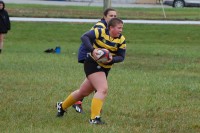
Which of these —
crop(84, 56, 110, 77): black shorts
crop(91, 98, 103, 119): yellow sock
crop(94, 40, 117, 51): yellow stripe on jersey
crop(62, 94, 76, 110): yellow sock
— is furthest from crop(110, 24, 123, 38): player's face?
crop(62, 94, 76, 110): yellow sock

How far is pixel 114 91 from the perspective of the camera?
1290cm

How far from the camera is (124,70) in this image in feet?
57.3

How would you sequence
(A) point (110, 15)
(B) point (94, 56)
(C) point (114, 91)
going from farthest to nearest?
(C) point (114, 91), (A) point (110, 15), (B) point (94, 56)

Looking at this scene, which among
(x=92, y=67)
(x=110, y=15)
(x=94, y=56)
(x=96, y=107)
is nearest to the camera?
(x=94, y=56)

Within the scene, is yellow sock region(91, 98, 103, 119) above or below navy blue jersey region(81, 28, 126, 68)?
below

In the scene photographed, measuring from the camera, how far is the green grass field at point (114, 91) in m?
9.38

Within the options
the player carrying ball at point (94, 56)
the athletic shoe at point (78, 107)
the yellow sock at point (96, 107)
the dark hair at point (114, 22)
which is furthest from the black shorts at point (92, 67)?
the athletic shoe at point (78, 107)

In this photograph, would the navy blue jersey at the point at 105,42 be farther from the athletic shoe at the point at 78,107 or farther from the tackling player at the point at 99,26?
the athletic shoe at the point at 78,107

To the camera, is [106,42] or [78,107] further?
[78,107]

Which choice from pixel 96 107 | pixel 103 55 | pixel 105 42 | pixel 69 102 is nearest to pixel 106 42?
pixel 105 42

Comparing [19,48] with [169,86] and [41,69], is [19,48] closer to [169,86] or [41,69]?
[41,69]

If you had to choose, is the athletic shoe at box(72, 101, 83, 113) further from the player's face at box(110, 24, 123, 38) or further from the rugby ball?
the player's face at box(110, 24, 123, 38)

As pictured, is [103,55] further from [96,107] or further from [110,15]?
[110,15]

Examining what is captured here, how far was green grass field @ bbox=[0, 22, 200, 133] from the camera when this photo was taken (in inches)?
369
